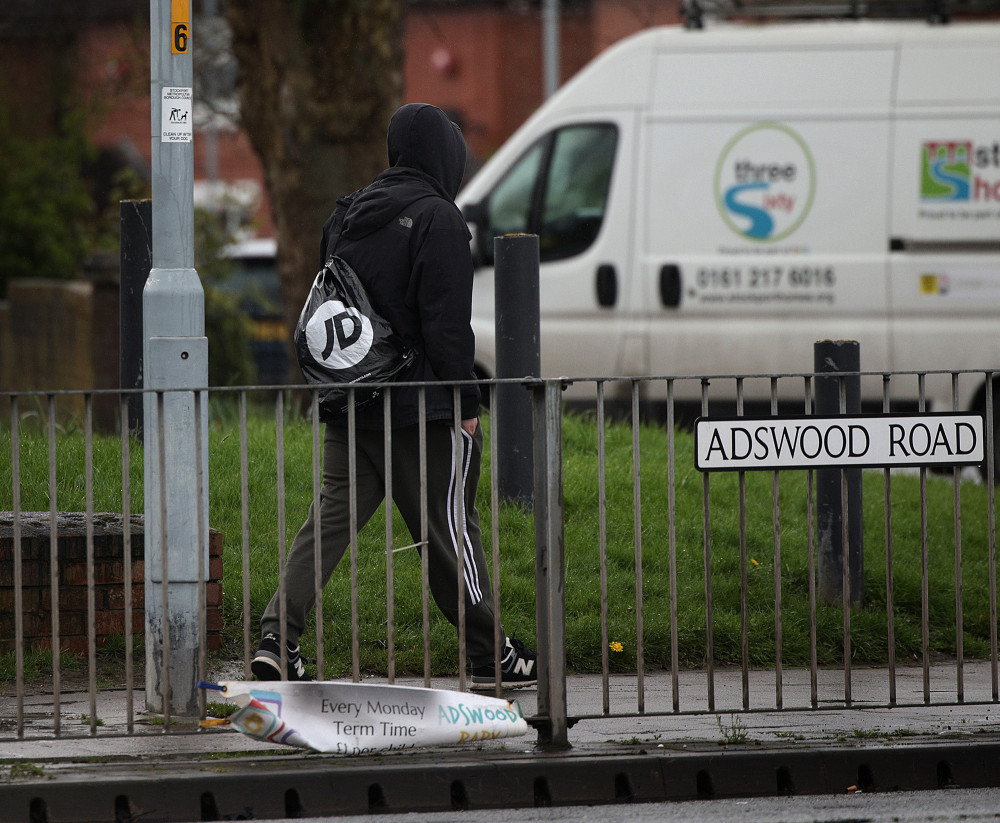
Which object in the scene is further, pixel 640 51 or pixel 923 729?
pixel 640 51

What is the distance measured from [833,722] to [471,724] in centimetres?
125

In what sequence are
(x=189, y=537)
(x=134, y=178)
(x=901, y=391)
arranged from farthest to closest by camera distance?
(x=134, y=178)
(x=901, y=391)
(x=189, y=537)

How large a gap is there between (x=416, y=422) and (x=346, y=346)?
0.34m

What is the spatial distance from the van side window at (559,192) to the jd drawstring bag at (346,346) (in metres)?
5.15

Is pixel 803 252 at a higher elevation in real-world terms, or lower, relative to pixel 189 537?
higher

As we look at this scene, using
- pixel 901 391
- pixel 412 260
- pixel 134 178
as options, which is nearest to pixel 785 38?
pixel 901 391

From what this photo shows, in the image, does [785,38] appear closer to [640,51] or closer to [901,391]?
[640,51]

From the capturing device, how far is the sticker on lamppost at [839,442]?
4.75 meters

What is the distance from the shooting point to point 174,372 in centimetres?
496

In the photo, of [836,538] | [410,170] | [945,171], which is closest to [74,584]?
[410,170]

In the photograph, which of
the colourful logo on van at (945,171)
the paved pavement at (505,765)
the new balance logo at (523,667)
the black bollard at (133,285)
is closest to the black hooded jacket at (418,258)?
the new balance logo at (523,667)

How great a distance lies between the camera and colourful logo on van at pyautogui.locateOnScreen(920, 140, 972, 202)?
9.77 metres

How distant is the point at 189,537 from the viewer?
486 centimetres

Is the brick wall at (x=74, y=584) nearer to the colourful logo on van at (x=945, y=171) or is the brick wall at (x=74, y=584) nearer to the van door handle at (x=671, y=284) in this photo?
the van door handle at (x=671, y=284)
